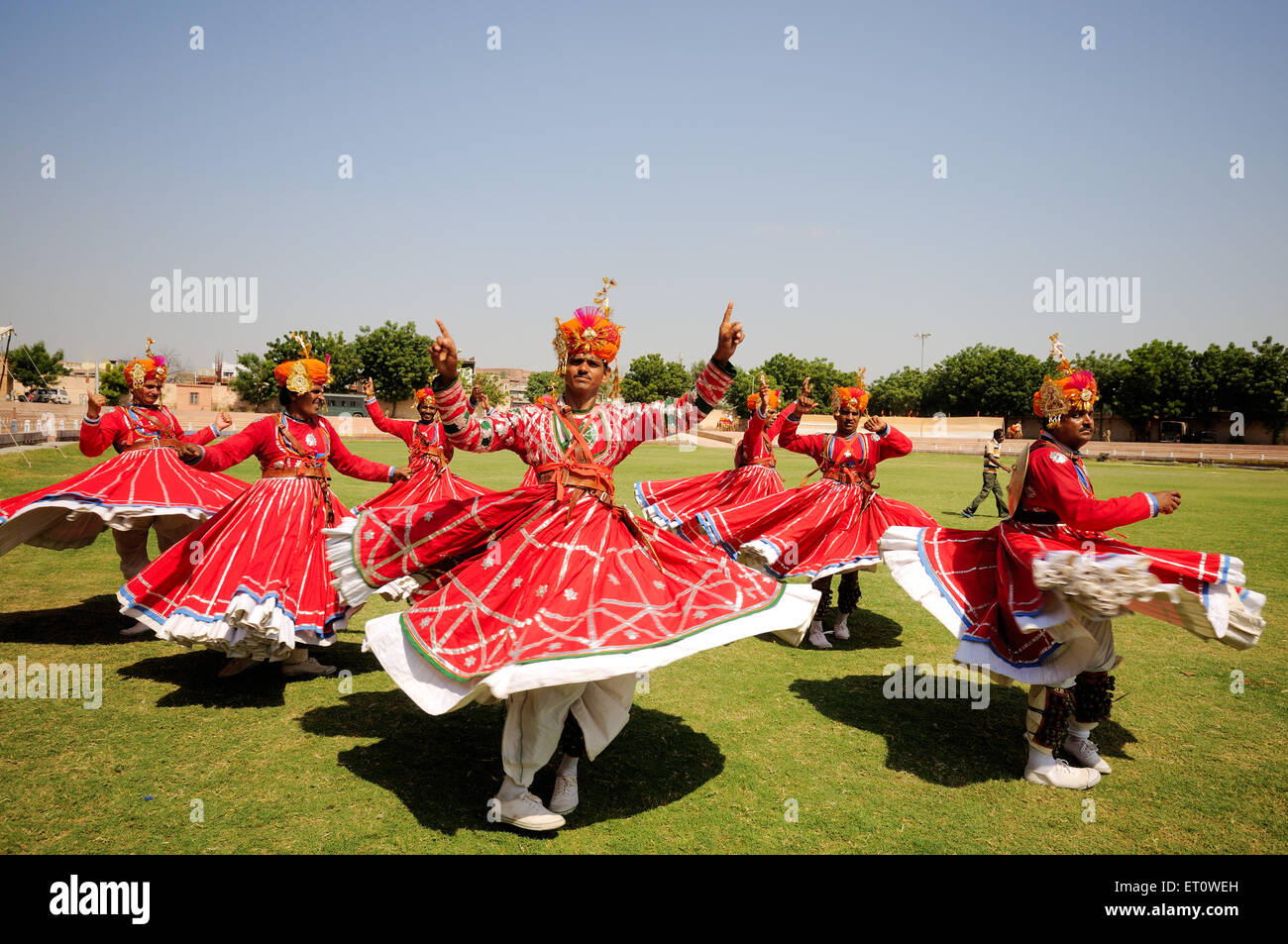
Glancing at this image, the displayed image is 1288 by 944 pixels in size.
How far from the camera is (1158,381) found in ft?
204

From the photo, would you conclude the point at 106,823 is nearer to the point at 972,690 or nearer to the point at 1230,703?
the point at 972,690

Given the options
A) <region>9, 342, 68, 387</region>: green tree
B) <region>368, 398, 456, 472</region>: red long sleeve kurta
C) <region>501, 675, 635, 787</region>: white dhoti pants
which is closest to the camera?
<region>501, 675, 635, 787</region>: white dhoti pants

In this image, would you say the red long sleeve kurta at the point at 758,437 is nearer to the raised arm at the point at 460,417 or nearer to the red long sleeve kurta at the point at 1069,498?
the red long sleeve kurta at the point at 1069,498

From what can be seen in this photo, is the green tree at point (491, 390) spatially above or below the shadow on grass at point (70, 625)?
above

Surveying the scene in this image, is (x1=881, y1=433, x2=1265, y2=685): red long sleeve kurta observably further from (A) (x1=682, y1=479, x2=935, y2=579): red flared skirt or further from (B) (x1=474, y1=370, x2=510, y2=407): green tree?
(B) (x1=474, y1=370, x2=510, y2=407): green tree

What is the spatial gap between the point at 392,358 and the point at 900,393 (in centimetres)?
5444

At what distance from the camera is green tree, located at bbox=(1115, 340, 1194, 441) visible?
61.7 metres

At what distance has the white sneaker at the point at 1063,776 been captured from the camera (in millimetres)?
4809

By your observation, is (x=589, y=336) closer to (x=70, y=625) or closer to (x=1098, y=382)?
(x=70, y=625)

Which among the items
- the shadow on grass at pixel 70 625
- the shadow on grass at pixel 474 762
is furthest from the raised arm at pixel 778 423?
the shadow on grass at pixel 70 625

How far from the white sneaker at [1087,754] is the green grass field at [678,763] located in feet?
0.40

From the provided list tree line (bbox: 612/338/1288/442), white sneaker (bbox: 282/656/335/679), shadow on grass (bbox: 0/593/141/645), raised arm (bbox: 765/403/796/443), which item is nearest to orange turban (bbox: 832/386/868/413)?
raised arm (bbox: 765/403/796/443)

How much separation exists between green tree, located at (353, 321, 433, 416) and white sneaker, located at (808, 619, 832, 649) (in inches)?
2606

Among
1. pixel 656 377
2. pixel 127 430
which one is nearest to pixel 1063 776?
pixel 127 430
